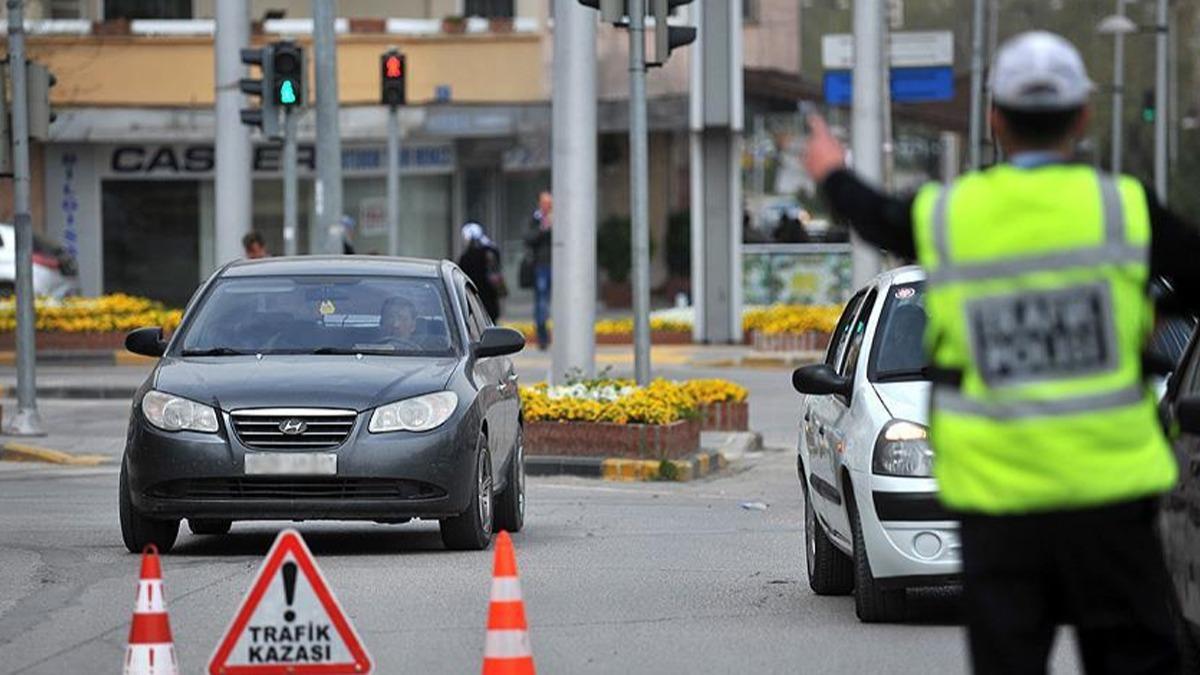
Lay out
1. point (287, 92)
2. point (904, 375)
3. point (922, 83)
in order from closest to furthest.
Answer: point (904, 375)
point (287, 92)
point (922, 83)

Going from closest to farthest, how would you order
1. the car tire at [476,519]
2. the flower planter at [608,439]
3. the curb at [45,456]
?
the car tire at [476,519] → the flower planter at [608,439] → the curb at [45,456]

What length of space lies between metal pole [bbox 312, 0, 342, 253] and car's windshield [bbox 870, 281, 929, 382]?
16.6m

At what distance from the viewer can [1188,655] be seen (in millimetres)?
8508

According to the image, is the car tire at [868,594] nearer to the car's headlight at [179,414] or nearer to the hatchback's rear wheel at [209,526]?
the car's headlight at [179,414]

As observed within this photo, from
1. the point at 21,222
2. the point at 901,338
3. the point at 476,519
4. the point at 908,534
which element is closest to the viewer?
the point at 908,534

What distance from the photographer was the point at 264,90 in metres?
26.8

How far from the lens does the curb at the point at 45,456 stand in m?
20.2

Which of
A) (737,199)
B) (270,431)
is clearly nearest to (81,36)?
(737,199)

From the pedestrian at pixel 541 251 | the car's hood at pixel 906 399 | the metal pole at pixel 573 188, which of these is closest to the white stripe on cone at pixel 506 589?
the car's hood at pixel 906 399

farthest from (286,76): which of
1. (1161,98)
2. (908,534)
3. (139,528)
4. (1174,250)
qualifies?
(1161,98)

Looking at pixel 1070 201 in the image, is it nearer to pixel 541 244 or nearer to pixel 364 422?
pixel 364 422

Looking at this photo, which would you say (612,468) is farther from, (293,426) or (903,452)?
(903,452)

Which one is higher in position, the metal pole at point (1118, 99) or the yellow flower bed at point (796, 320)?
the metal pole at point (1118, 99)

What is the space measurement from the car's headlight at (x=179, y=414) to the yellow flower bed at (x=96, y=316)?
64.7 ft
